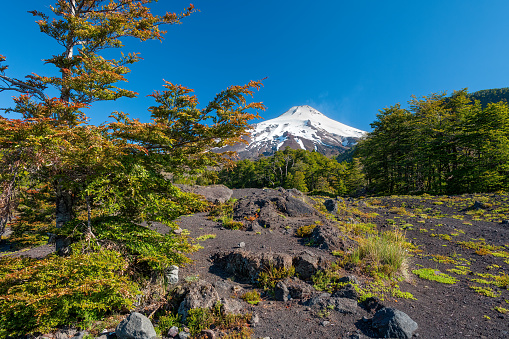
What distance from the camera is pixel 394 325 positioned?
129 inches

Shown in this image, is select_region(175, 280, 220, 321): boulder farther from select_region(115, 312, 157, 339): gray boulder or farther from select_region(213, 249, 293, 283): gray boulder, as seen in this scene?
select_region(213, 249, 293, 283): gray boulder

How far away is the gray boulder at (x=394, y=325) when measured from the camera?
320cm

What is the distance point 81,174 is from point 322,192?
111ft

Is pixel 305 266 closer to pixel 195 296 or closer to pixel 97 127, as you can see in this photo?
pixel 195 296

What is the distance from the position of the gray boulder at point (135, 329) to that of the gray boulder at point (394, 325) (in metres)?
3.79

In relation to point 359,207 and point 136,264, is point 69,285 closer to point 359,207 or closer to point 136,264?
point 136,264

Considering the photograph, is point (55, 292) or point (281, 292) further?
point (281, 292)

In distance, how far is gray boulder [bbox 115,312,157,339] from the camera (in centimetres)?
332

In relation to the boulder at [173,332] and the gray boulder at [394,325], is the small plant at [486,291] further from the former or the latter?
the boulder at [173,332]

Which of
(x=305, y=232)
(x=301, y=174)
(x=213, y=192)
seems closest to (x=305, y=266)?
(x=305, y=232)

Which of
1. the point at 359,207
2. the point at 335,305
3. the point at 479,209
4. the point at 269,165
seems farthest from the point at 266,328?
the point at 269,165

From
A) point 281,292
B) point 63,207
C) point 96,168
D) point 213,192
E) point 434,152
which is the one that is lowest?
point 281,292

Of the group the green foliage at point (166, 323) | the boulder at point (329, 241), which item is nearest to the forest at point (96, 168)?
the green foliage at point (166, 323)

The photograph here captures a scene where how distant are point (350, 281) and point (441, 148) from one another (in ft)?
87.9
